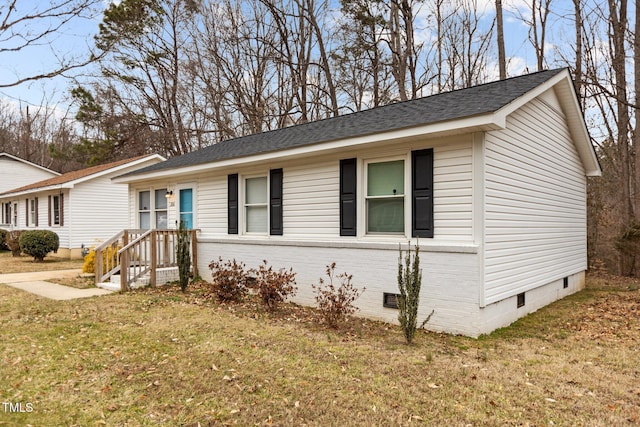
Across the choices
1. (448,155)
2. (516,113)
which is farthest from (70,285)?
(516,113)

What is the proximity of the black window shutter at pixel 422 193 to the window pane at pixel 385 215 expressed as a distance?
0.31m

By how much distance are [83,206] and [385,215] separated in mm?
15527

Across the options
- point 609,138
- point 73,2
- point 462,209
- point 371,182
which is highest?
point 73,2

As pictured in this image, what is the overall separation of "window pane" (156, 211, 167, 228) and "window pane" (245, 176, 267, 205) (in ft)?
11.6

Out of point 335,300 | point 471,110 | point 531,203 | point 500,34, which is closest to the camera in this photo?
point 471,110

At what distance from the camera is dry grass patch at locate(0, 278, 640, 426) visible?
3477 millimetres

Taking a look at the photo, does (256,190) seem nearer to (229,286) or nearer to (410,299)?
(229,286)

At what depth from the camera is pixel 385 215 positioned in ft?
22.3

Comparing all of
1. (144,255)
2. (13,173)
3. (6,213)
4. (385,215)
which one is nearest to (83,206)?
(144,255)

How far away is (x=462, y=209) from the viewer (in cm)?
589

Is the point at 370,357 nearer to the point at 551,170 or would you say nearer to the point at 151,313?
the point at 151,313

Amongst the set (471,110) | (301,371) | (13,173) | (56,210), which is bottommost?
(301,371)

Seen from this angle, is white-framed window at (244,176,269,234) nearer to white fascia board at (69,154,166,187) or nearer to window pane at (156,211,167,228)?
window pane at (156,211,167,228)

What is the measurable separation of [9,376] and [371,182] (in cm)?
543
